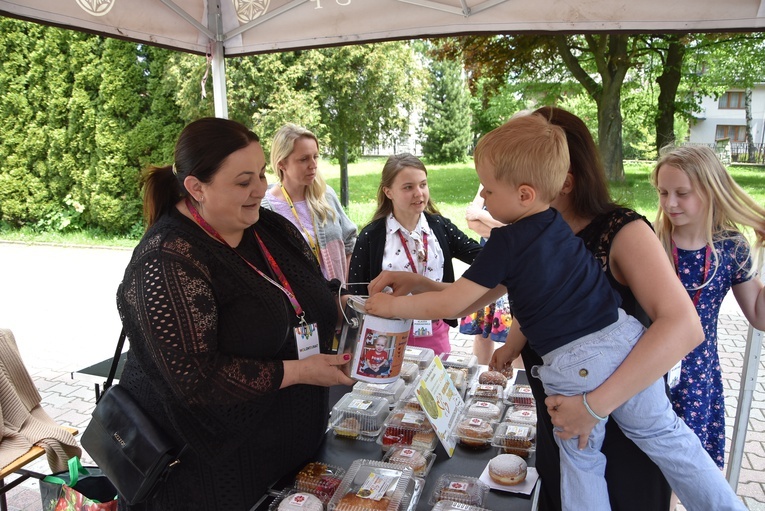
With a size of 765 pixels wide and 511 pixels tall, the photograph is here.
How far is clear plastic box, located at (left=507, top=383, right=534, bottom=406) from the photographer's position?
209cm

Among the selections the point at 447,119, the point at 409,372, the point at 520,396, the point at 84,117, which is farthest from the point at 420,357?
the point at 447,119

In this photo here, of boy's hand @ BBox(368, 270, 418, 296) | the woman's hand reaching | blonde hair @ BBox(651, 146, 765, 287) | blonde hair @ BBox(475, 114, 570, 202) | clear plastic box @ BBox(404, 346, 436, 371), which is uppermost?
blonde hair @ BBox(475, 114, 570, 202)

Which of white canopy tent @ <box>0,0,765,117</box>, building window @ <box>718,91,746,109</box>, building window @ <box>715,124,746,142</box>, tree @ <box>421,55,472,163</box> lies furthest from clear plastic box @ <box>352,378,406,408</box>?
building window @ <box>718,91,746,109</box>

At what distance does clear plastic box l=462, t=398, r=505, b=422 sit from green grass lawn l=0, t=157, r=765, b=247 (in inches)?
235

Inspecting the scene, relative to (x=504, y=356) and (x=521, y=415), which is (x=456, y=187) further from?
(x=504, y=356)

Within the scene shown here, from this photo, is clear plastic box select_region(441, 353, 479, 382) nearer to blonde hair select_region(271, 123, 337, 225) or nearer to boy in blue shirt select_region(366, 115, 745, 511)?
boy in blue shirt select_region(366, 115, 745, 511)

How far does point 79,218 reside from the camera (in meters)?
12.0

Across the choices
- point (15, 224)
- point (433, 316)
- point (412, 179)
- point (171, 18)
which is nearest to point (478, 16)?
point (412, 179)

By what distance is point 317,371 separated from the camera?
154cm

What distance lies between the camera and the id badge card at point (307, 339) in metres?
1.67

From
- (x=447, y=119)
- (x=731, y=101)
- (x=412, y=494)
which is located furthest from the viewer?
(x=731, y=101)

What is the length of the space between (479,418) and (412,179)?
1615 mm

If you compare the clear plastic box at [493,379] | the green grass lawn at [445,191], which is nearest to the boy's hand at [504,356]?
the clear plastic box at [493,379]

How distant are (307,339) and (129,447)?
0.59 meters
